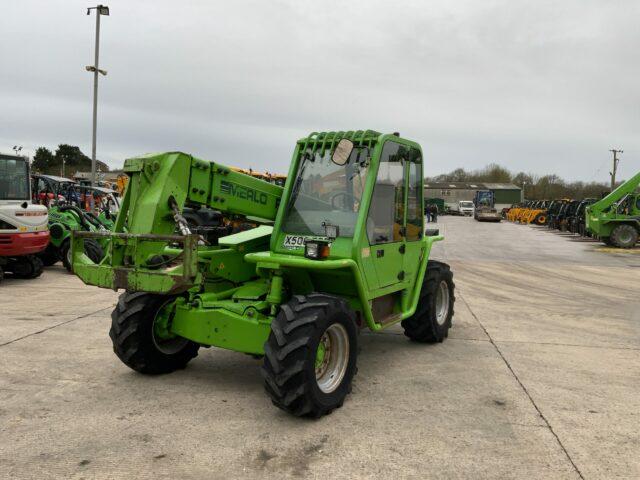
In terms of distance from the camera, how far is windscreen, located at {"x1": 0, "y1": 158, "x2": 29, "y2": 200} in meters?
11.1

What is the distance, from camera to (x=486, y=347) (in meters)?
6.53

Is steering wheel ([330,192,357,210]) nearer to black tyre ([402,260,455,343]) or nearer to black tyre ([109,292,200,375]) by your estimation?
black tyre ([109,292,200,375])

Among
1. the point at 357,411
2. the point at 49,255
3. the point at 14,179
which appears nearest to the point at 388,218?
the point at 357,411

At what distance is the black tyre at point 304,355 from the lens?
157 inches

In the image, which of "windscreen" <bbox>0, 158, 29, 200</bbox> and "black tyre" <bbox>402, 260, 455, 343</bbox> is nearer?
"black tyre" <bbox>402, 260, 455, 343</bbox>

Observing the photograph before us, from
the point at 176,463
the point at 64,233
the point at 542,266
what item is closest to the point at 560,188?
the point at 542,266

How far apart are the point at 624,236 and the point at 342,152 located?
70.8 ft

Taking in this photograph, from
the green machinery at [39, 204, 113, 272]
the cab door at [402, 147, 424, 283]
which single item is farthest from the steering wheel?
the green machinery at [39, 204, 113, 272]

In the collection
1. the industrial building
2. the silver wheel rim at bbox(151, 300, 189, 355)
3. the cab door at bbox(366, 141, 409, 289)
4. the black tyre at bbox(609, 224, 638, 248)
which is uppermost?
the industrial building

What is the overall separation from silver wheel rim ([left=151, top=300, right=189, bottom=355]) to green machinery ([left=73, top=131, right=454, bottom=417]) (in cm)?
1

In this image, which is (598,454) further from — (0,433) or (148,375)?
(0,433)

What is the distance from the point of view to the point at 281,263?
14.6ft

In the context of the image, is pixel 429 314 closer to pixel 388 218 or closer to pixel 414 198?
pixel 414 198

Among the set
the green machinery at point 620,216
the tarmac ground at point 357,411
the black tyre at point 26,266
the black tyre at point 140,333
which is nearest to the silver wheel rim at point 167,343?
the black tyre at point 140,333
